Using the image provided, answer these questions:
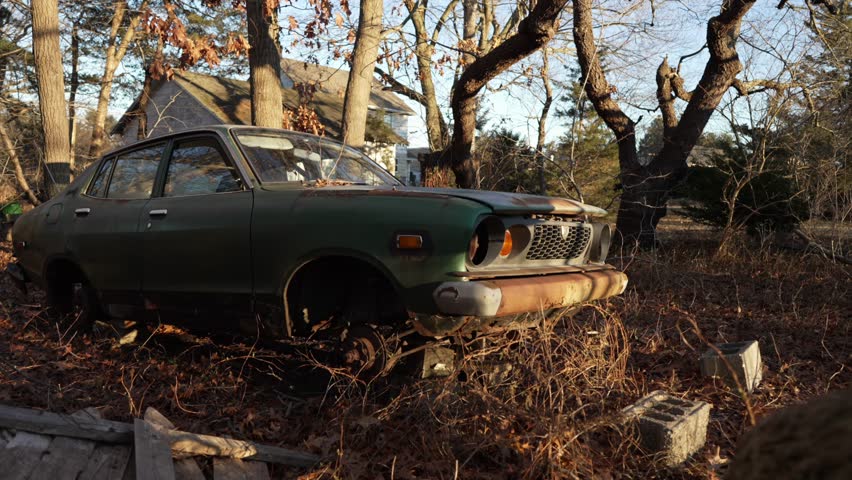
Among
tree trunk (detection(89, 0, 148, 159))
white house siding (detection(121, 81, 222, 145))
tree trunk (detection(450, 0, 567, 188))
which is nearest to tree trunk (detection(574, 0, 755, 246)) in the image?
tree trunk (detection(450, 0, 567, 188))

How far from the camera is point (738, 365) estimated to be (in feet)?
12.1

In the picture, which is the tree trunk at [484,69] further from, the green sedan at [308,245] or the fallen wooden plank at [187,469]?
the fallen wooden plank at [187,469]

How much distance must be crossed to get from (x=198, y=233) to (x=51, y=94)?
827cm

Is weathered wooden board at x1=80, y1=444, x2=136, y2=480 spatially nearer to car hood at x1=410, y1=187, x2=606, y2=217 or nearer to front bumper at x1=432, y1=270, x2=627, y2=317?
front bumper at x1=432, y1=270, x2=627, y2=317

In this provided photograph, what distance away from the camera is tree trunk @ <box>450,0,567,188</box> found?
7496mm

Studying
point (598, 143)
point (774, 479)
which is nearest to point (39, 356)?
point (774, 479)

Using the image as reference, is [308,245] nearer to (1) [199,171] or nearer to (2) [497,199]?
(2) [497,199]

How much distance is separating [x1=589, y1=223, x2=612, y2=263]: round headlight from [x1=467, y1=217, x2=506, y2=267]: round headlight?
1076 mm

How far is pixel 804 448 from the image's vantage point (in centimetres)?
97

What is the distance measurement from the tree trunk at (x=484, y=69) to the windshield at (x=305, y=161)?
12.7 ft

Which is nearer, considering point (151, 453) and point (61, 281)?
point (151, 453)

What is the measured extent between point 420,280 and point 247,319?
49.2 inches

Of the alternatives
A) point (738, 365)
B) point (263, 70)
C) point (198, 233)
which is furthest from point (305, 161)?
point (263, 70)

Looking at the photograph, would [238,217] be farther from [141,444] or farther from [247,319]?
[141,444]
